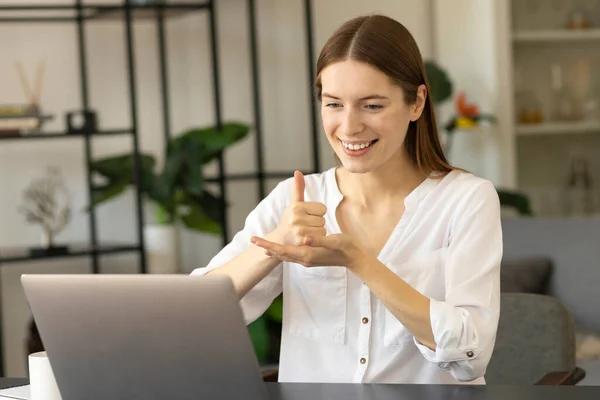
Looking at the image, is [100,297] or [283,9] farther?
[283,9]

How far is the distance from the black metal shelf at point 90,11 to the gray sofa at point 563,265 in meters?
1.54

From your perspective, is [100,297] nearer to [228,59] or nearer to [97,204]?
[97,204]

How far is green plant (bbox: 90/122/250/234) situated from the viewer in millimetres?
4188

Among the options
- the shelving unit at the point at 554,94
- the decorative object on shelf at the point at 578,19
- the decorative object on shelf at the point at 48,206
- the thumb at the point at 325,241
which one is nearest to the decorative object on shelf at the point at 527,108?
the shelving unit at the point at 554,94

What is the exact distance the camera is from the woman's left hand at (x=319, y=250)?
1659 mm

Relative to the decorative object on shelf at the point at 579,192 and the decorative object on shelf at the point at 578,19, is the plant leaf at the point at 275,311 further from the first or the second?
the decorative object on shelf at the point at 578,19

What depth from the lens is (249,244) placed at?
2.05 metres

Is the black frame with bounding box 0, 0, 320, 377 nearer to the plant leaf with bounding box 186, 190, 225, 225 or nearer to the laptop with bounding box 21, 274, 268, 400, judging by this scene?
the plant leaf with bounding box 186, 190, 225, 225

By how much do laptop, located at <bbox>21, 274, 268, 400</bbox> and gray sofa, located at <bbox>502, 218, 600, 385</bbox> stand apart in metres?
2.33

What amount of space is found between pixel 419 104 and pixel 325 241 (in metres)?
0.43

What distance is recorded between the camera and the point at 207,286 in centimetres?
133

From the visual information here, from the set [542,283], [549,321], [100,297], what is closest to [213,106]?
[542,283]

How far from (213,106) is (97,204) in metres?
0.81

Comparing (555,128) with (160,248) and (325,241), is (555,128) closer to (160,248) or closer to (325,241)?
(160,248)
